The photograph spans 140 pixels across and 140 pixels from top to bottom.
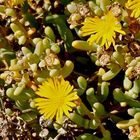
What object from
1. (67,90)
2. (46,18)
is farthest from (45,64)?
(46,18)

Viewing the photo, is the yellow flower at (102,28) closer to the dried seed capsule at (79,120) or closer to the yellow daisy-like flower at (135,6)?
the yellow daisy-like flower at (135,6)

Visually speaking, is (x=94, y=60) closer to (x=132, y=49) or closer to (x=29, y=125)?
(x=132, y=49)

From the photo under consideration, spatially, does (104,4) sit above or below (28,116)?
above

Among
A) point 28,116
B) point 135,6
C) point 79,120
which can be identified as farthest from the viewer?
point 28,116

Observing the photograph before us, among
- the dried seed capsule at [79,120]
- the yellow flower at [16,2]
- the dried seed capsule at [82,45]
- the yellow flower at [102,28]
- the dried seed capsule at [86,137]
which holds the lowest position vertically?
the dried seed capsule at [86,137]

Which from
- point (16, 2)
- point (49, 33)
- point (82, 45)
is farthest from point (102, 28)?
point (16, 2)

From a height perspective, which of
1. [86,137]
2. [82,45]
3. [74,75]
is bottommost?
[86,137]

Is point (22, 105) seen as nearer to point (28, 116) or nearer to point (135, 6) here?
point (28, 116)

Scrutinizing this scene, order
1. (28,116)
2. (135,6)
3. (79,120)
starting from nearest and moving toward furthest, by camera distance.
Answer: (135,6)
(79,120)
(28,116)

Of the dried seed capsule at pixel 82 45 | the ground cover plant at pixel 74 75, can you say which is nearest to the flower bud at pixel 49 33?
the ground cover plant at pixel 74 75
